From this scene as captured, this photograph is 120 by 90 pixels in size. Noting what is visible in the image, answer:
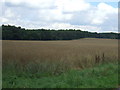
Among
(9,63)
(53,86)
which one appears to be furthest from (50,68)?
(53,86)

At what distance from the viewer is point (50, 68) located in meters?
13.7

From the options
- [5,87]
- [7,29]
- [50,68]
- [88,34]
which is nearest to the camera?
[5,87]

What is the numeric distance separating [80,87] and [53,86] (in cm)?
113

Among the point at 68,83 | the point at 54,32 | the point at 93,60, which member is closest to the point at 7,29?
the point at 54,32

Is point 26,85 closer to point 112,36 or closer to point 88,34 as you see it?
point 112,36

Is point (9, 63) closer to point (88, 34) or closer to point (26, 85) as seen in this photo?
point (26, 85)

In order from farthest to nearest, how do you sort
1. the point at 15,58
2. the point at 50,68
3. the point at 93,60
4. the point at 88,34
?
the point at 88,34 → the point at 93,60 → the point at 15,58 → the point at 50,68

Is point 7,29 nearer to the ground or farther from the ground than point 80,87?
farther from the ground

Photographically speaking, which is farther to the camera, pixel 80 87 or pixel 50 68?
pixel 50 68

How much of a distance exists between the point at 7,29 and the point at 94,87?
39.2 m

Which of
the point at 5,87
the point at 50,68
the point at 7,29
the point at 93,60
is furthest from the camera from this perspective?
the point at 7,29

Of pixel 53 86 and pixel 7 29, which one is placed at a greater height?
pixel 7 29

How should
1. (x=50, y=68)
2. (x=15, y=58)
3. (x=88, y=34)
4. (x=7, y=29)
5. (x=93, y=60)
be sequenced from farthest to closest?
(x=88, y=34) → (x=7, y=29) → (x=93, y=60) → (x=15, y=58) → (x=50, y=68)

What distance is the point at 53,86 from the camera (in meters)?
8.89
